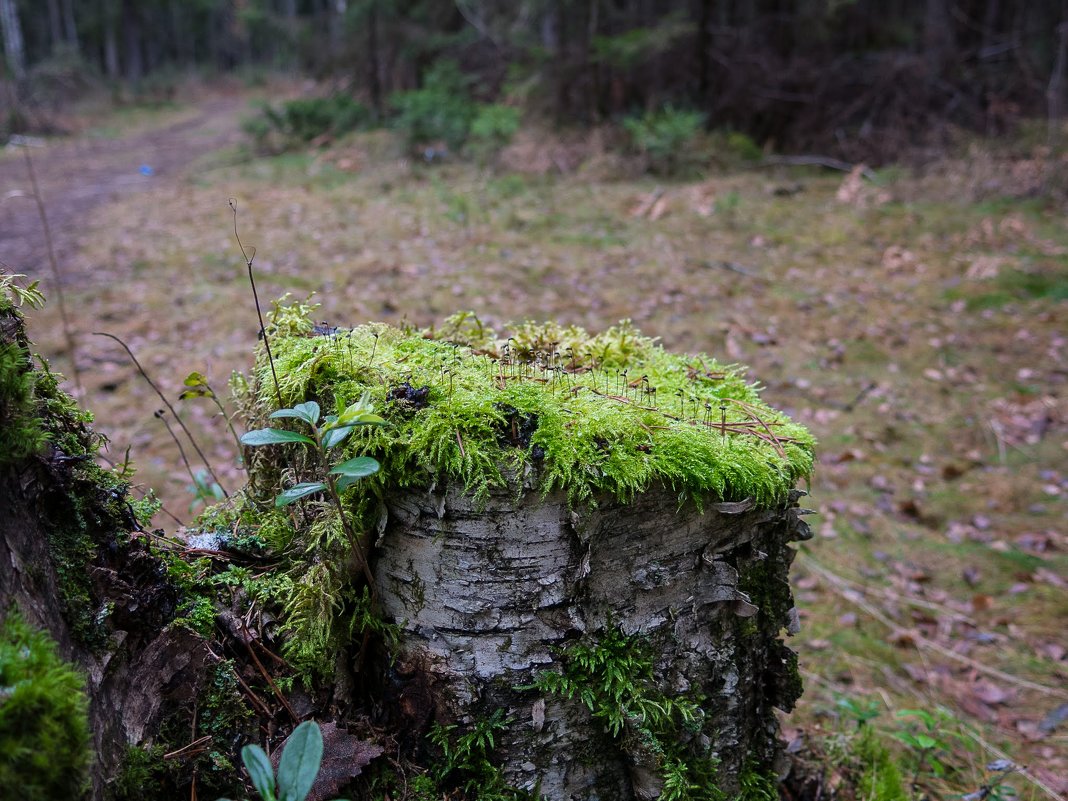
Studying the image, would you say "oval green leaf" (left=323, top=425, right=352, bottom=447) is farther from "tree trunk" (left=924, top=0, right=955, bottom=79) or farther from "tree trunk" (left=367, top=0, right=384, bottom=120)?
"tree trunk" (left=367, top=0, right=384, bottom=120)

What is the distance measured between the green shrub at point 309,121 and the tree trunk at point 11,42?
37.1ft

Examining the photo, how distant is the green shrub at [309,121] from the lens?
1571 cm

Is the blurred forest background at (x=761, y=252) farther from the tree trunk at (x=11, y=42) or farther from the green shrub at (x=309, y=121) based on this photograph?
the tree trunk at (x=11, y=42)

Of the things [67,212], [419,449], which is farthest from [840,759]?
[67,212]

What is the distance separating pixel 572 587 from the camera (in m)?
1.52

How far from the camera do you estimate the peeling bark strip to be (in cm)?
149

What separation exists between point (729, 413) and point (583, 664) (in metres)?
0.82

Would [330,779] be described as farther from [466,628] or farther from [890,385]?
[890,385]

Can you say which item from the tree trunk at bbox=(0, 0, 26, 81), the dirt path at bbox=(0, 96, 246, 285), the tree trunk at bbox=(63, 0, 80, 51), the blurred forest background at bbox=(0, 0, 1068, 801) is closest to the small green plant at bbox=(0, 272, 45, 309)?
the blurred forest background at bbox=(0, 0, 1068, 801)

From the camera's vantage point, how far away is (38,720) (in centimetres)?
94

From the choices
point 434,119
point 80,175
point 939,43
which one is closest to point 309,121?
point 434,119

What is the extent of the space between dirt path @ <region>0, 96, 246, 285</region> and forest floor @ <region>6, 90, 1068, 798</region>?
0.12m

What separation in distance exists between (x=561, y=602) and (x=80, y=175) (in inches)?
664

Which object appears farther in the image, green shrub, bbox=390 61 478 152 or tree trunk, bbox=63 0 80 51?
tree trunk, bbox=63 0 80 51
